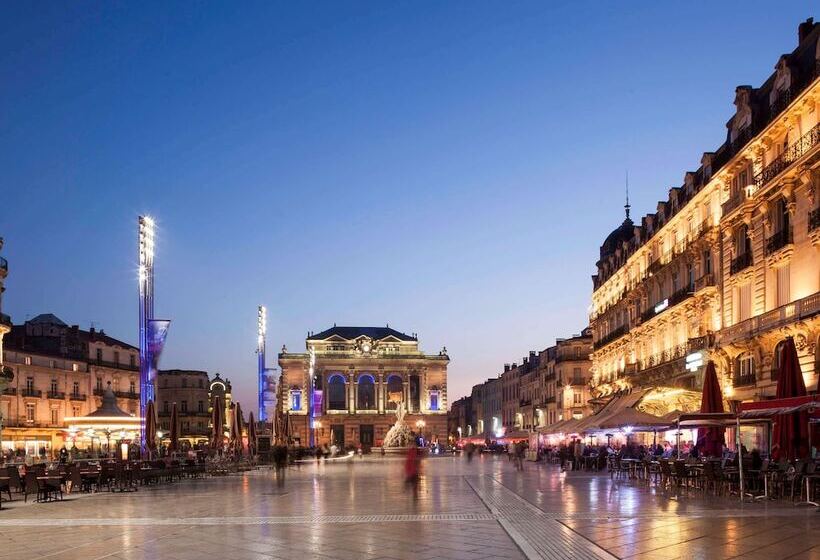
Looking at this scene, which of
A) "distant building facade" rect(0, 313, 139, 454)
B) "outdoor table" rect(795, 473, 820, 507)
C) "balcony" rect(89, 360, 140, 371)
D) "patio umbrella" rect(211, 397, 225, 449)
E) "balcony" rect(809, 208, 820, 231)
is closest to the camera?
"outdoor table" rect(795, 473, 820, 507)

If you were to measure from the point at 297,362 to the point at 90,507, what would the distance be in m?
114

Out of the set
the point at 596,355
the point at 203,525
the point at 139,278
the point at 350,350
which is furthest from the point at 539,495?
the point at 350,350

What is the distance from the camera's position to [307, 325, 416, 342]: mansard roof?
141m

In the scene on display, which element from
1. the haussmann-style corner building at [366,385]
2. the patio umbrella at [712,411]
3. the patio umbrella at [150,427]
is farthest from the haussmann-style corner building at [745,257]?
→ the haussmann-style corner building at [366,385]

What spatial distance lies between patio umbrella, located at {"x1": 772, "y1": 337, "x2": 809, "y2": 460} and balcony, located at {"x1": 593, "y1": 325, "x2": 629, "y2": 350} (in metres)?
37.2

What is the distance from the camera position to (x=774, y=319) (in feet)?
112

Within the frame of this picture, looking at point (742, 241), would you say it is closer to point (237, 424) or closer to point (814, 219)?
point (814, 219)

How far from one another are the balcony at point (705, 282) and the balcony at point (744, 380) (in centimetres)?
521

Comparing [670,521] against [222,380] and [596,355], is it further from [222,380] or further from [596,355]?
[222,380]

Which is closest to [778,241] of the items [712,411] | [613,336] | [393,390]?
[712,411]

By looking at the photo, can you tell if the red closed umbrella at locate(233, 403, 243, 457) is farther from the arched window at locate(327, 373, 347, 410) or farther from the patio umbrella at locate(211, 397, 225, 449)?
the arched window at locate(327, 373, 347, 410)

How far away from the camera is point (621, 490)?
27.2 meters

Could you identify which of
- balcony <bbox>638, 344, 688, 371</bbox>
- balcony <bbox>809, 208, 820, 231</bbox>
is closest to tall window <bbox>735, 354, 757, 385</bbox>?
balcony <bbox>638, 344, 688, 371</bbox>

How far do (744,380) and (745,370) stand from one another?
767 millimetres
